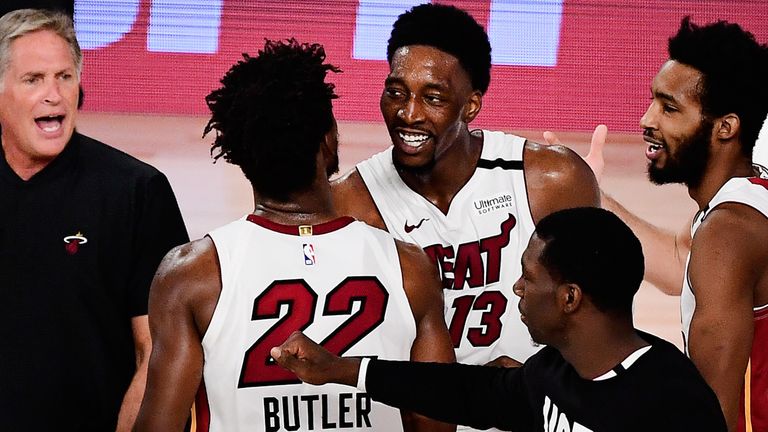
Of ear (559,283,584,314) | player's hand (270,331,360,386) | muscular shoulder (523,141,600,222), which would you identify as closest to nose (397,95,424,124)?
muscular shoulder (523,141,600,222)

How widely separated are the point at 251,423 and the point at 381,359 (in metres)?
0.30

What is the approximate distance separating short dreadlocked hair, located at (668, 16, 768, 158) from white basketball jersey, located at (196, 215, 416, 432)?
0.94 meters

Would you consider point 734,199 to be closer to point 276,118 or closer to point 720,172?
point 720,172

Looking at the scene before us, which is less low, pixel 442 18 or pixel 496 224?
pixel 442 18

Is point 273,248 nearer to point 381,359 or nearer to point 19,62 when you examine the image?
point 381,359

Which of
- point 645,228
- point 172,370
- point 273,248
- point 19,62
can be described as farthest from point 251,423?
point 645,228

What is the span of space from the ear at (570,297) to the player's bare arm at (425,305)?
0.41 m

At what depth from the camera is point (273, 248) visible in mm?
2590

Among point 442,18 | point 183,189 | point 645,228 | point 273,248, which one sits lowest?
point 183,189


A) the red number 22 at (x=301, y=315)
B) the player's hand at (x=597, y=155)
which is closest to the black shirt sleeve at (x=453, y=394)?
the red number 22 at (x=301, y=315)

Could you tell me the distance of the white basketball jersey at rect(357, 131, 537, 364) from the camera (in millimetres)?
3498

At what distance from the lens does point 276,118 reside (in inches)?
103

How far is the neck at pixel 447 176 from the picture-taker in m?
3.61

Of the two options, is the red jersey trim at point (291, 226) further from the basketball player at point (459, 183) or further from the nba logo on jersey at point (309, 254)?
the basketball player at point (459, 183)
